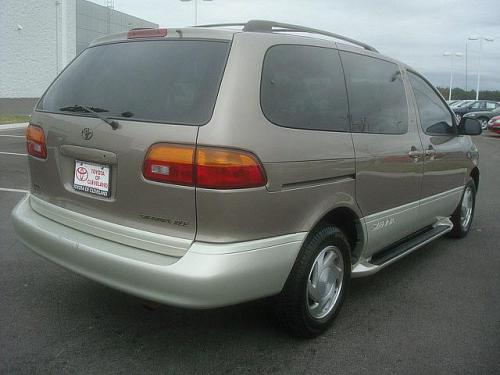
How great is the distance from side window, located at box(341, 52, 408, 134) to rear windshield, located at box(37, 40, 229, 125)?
3.49 feet

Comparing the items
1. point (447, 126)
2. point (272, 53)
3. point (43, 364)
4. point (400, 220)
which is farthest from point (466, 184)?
point (43, 364)

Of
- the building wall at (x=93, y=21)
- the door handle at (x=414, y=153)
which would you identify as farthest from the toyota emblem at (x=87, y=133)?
the building wall at (x=93, y=21)

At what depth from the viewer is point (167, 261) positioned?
2564 mm

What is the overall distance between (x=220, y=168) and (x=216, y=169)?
0.02 metres

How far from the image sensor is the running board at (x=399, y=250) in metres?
3.54

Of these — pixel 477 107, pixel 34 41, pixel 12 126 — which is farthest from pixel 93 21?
pixel 477 107

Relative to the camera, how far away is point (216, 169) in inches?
98.5

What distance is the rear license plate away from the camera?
2.81 metres

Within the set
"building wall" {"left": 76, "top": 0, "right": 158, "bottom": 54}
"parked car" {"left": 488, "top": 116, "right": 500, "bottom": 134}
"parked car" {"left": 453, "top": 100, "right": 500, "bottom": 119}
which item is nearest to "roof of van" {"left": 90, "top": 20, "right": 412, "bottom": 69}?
"parked car" {"left": 488, "top": 116, "right": 500, "bottom": 134}

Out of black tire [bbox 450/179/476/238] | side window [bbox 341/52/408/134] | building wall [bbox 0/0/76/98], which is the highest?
building wall [bbox 0/0/76/98]

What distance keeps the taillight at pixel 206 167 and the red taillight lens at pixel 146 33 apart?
751 mm

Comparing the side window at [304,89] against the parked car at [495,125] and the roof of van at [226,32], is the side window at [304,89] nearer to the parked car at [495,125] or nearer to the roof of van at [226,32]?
the roof of van at [226,32]

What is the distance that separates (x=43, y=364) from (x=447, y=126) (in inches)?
153

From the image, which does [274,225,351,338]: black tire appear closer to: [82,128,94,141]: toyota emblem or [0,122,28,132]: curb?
[82,128,94,141]: toyota emblem
